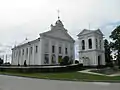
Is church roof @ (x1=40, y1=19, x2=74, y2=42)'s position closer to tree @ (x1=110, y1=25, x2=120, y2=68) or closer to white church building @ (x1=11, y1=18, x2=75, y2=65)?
white church building @ (x1=11, y1=18, x2=75, y2=65)

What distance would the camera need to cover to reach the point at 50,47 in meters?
48.6

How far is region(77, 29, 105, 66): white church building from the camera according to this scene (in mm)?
42812

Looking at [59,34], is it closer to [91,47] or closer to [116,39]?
[91,47]

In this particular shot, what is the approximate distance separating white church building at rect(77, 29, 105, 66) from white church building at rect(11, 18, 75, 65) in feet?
24.9

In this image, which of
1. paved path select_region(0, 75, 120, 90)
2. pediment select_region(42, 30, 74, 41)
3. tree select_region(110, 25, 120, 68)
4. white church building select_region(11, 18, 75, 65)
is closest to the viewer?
paved path select_region(0, 75, 120, 90)

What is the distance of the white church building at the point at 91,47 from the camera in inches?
1686

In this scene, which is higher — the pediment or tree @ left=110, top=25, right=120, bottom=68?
the pediment

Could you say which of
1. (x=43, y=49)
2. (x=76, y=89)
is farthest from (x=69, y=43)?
(x=76, y=89)

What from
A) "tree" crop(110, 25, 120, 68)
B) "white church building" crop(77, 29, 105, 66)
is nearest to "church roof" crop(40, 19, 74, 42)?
"white church building" crop(77, 29, 105, 66)

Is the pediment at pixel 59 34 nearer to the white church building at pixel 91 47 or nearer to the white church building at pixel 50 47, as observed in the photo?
the white church building at pixel 50 47

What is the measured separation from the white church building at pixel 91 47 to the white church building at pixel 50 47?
24.9 feet

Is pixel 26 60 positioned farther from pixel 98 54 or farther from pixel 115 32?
pixel 115 32

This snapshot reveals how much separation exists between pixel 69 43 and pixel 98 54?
1365 cm

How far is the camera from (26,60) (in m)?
55.2
